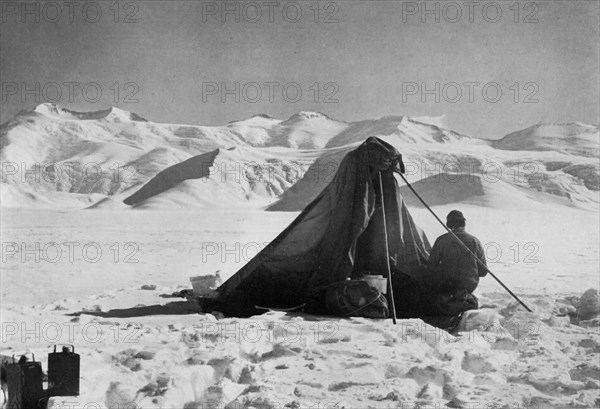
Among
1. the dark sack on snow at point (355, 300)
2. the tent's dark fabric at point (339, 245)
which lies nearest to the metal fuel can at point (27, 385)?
the dark sack on snow at point (355, 300)

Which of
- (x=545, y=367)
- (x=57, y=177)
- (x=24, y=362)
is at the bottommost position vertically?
(x=545, y=367)

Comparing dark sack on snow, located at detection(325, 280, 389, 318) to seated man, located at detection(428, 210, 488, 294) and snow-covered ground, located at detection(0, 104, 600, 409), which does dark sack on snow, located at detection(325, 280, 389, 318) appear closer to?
snow-covered ground, located at detection(0, 104, 600, 409)

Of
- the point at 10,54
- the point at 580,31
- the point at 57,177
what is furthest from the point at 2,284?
the point at 57,177

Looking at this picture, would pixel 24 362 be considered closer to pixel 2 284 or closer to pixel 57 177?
pixel 2 284

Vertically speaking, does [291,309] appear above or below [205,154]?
below

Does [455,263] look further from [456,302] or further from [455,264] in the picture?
[456,302]

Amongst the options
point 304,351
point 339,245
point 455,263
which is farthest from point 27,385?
point 455,263
